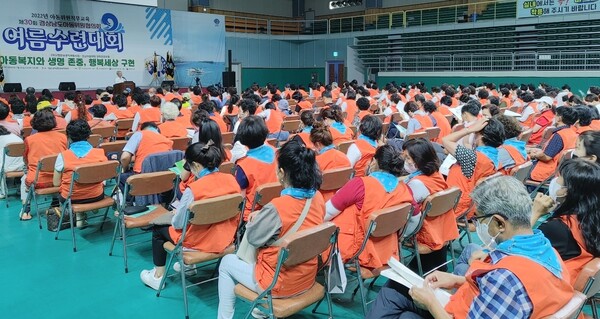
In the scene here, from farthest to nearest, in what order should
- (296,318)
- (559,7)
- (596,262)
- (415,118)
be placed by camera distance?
(559,7)
(415,118)
(296,318)
(596,262)

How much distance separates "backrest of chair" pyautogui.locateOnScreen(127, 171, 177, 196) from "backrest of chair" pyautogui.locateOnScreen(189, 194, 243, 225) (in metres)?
0.97

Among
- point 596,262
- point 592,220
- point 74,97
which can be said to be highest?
point 74,97

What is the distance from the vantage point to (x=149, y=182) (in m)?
4.07

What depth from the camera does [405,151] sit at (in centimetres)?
366

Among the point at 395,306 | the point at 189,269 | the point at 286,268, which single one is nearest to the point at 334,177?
the point at 189,269

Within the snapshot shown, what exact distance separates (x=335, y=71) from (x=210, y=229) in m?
21.1

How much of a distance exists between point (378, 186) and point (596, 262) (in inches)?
51.6

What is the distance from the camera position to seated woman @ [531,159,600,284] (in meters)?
2.31

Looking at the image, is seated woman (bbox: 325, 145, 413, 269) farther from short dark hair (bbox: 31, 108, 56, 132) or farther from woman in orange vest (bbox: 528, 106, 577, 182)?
short dark hair (bbox: 31, 108, 56, 132)

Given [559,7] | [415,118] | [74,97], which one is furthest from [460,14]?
[74,97]

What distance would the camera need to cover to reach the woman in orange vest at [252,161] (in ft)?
13.2

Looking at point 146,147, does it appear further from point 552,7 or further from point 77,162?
point 552,7

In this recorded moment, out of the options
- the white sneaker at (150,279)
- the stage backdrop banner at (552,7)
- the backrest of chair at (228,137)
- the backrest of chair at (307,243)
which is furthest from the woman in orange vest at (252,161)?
the stage backdrop banner at (552,7)

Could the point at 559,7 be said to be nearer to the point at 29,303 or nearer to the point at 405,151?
the point at 405,151
